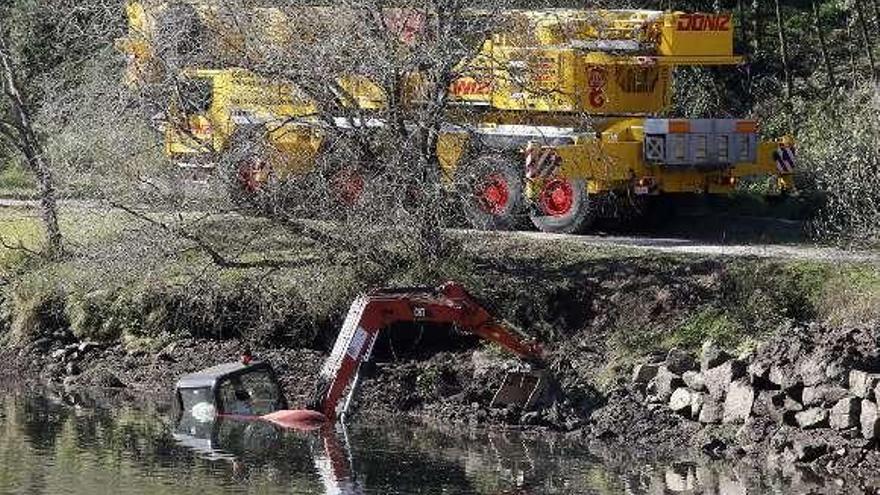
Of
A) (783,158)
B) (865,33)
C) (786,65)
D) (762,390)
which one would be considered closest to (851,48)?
(786,65)

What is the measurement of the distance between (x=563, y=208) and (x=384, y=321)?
6.57m

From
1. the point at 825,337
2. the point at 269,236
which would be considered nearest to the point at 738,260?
the point at 825,337

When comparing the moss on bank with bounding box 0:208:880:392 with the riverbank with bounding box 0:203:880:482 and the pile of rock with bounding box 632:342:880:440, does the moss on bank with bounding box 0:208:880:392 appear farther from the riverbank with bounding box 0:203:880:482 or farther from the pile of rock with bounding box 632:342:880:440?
the pile of rock with bounding box 632:342:880:440

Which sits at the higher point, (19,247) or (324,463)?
(19,247)

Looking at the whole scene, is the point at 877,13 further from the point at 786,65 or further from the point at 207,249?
the point at 207,249

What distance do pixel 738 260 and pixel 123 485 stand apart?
10084 mm

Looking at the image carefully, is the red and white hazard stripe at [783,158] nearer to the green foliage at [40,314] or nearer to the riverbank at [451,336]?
the riverbank at [451,336]

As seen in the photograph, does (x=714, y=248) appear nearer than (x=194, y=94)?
No

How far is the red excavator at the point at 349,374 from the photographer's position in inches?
1025

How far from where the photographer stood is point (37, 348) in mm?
31594

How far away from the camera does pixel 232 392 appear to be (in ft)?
86.3

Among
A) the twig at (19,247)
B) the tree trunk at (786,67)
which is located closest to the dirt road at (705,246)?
the twig at (19,247)

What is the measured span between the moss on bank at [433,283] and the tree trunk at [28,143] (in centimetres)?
38

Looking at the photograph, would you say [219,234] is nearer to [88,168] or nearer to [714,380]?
[88,168]
